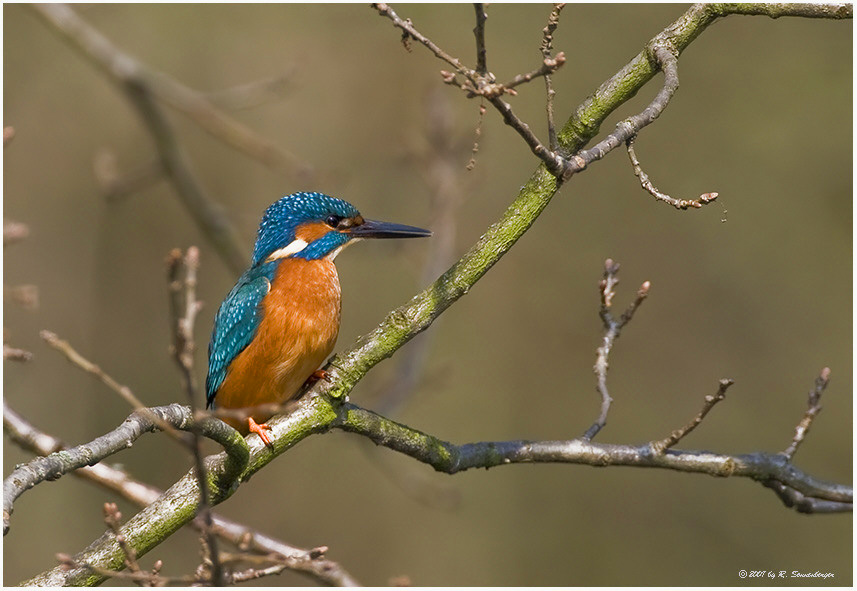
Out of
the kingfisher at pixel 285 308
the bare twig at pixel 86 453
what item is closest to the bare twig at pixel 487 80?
the bare twig at pixel 86 453

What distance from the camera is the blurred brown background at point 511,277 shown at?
5027mm

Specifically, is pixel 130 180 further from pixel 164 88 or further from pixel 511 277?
pixel 511 277

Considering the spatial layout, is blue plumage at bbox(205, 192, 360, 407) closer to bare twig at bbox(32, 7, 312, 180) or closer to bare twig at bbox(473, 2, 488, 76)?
bare twig at bbox(32, 7, 312, 180)

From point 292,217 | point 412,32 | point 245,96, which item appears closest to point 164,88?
point 245,96

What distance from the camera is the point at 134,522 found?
197cm

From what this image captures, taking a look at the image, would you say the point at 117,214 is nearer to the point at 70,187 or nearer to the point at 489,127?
the point at 70,187

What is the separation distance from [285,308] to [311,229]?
42 centimetres

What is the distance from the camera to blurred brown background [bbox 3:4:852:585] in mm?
5027

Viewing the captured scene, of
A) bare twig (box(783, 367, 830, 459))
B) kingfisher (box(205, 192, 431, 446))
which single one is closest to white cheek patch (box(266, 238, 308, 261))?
kingfisher (box(205, 192, 431, 446))

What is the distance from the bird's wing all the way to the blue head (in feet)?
0.49

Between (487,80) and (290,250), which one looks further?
(290,250)

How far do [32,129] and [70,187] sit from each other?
39 cm

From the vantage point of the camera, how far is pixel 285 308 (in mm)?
2988

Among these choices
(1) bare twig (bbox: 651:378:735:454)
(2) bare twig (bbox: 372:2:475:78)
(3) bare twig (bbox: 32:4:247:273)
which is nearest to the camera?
(2) bare twig (bbox: 372:2:475:78)
